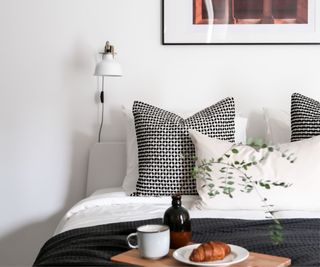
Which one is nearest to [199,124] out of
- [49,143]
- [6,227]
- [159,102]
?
[159,102]

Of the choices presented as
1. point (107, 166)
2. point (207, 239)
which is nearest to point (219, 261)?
point (207, 239)

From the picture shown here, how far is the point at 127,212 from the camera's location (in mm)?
2281

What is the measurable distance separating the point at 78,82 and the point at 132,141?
55cm

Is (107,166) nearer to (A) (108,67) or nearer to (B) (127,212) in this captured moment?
(A) (108,67)

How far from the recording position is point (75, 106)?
311 cm

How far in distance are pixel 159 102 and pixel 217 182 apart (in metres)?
0.91

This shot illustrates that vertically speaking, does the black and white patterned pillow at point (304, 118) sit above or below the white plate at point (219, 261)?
above

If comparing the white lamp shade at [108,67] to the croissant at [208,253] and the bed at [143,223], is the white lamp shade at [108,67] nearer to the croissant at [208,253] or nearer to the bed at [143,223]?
the bed at [143,223]

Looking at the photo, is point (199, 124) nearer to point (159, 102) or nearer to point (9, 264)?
point (159, 102)

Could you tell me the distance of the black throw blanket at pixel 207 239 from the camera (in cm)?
166

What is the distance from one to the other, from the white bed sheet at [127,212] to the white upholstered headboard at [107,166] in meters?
0.35

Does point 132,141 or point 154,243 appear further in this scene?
point 132,141

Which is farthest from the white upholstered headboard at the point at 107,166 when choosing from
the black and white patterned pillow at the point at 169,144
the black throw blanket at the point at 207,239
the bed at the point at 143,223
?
the black throw blanket at the point at 207,239

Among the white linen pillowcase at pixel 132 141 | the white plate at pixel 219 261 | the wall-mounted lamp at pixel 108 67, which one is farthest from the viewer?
the wall-mounted lamp at pixel 108 67
